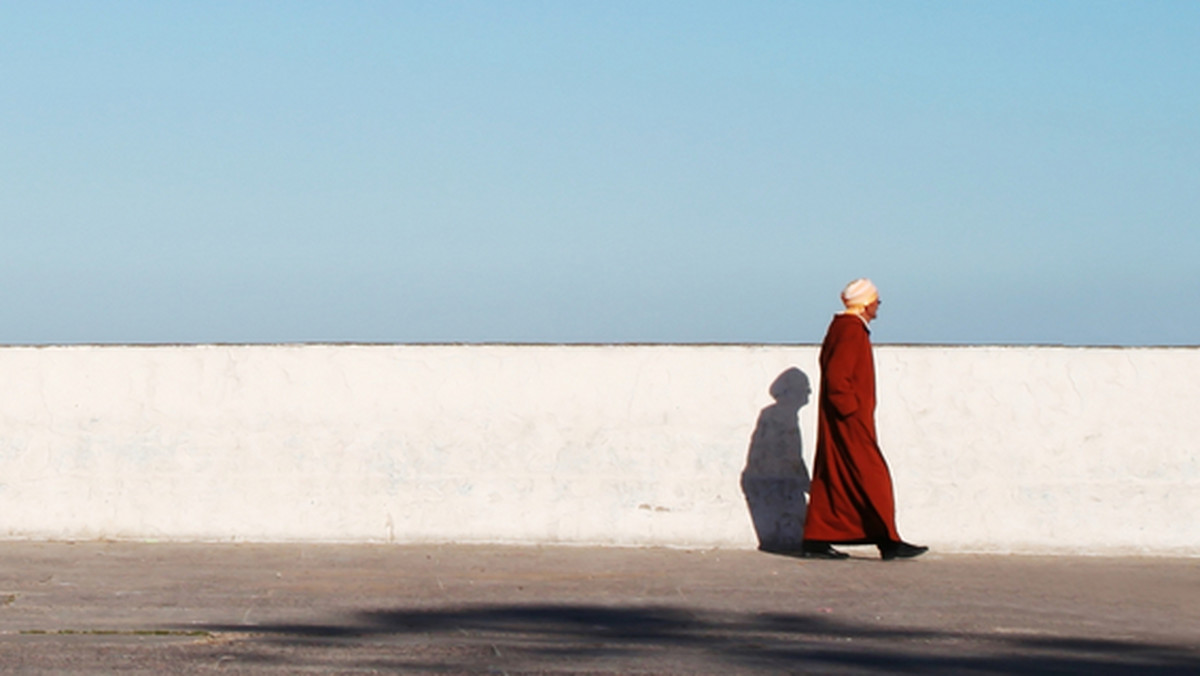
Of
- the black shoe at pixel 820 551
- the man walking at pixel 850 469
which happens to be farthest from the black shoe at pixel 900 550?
the black shoe at pixel 820 551

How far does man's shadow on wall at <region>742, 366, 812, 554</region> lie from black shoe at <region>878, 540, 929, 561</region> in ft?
2.12

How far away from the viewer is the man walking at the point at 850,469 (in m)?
9.30

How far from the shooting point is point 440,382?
972 centimetres

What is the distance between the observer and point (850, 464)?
931 centimetres

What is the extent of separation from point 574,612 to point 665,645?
1.03m

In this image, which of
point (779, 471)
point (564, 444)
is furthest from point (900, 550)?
point (564, 444)

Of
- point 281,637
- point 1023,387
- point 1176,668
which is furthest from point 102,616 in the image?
point 1023,387

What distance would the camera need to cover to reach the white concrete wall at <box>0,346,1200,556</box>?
31.4 feet

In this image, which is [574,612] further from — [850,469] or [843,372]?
[843,372]

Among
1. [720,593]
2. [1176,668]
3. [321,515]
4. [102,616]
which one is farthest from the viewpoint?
[321,515]

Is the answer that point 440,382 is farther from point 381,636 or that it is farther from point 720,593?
point 381,636

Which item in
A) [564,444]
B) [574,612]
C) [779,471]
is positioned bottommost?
[574,612]

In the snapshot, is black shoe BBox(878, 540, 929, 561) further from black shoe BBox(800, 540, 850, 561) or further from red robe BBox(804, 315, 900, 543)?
black shoe BBox(800, 540, 850, 561)

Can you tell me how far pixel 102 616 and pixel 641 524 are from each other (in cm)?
367
